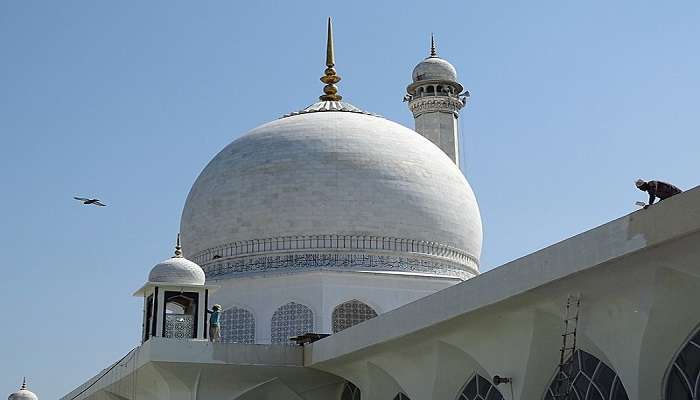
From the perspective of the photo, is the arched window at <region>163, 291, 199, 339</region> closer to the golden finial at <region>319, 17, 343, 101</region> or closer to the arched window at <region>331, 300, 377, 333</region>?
the arched window at <region>331, 300, 377, 333</region>

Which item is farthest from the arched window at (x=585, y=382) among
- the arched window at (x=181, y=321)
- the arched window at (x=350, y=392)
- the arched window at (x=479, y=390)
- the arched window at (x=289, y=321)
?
the arched window at (x=289, y=321)

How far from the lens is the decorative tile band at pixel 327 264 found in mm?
25156

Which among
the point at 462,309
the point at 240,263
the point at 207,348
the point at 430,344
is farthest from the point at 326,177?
the point at 462,309

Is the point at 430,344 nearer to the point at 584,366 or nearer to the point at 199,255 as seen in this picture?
the point at 584,366

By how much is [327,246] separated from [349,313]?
1.64 metres

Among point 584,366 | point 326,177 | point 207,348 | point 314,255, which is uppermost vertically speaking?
point 326,177

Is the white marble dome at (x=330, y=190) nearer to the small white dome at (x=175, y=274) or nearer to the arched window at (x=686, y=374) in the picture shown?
the small white dome at (x=175, y=274)

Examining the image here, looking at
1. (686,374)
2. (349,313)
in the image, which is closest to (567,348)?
(686,374)

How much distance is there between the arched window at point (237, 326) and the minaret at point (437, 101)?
1166 cm

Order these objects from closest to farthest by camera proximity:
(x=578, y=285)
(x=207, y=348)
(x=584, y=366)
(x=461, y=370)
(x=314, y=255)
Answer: (x=578, y=285) → (x=584, y=366) → (x=461, y=370) → (x=207, y=348) → (x=314, y=255)

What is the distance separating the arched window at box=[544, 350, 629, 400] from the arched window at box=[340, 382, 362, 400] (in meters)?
6.43

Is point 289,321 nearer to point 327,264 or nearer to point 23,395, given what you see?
point 327,264

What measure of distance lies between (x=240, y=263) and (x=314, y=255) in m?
1.86

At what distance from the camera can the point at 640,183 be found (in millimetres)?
13148
